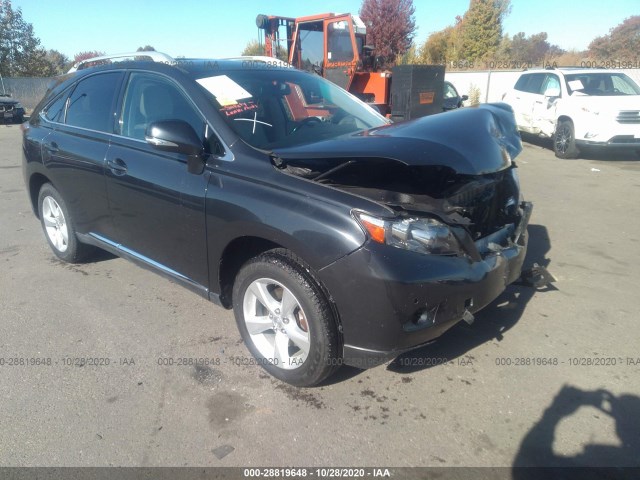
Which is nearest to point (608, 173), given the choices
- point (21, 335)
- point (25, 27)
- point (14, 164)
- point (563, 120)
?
point (563, 120)

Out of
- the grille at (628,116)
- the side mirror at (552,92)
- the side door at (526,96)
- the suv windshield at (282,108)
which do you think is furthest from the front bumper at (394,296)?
the side door at (526,96)

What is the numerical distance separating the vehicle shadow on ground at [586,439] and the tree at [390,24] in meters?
32.9

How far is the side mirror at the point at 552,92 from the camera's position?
11.5 m

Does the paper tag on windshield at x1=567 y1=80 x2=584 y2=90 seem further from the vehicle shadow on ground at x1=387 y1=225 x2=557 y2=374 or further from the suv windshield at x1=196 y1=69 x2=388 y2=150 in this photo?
the suv windshield at x1=196 y1=69 x2=388 y2=150

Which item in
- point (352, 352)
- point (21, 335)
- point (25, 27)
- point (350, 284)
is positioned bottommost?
point (21, 335)

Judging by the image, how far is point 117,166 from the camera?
3721 mm

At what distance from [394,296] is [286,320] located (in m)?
0.77

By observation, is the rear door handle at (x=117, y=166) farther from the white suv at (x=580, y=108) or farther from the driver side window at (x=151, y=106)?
the white suv at (x=580, y=108)

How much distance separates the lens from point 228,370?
10.5ft

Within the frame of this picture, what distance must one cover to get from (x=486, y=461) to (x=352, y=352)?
0.83 m

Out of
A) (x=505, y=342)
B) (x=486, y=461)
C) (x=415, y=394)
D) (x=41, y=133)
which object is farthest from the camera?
(x=41, y=133)

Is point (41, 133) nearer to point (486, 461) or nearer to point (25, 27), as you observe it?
point (486, 461)

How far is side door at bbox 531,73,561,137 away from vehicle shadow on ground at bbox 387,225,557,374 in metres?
8.73

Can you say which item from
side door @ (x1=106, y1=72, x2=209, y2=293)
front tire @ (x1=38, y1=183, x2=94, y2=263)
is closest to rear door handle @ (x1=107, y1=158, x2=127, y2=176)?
side door @ (x1=106, y1=72, x2=209, y2=293)
